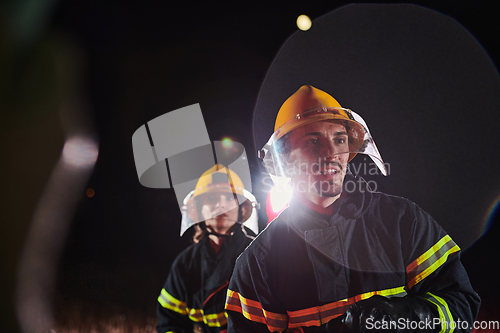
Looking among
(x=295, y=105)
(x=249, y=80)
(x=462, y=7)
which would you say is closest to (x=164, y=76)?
Result: (x=249, y=80)

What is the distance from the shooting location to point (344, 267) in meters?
1.43

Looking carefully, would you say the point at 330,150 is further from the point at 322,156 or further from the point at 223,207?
the point at 223,207

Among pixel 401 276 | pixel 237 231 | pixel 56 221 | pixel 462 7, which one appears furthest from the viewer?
pixel 56 221

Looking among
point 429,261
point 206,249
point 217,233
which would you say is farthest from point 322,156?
point 206,249

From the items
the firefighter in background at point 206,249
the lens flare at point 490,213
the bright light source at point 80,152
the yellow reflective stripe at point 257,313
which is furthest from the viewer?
the bright light source at point 80,152

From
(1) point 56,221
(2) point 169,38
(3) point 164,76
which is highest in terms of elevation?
(2) point 169,38

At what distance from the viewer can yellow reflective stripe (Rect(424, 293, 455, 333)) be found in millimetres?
1233

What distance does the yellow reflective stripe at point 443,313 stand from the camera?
48.6 inches

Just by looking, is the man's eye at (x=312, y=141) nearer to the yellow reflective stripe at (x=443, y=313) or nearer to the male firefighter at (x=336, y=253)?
the male firefighter at (x=336, y=253)

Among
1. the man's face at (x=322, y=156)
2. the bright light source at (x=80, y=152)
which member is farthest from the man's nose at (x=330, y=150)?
the bright light source at (x=80, y=152)

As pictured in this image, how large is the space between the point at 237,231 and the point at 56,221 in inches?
76.8

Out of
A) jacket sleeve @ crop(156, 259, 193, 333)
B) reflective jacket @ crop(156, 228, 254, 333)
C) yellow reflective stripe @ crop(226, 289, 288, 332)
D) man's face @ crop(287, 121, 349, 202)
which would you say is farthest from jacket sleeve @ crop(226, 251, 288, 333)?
jacket sleeve @ crop(156, 259, 193, 333)

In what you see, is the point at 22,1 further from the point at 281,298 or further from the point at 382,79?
the point at 281,298

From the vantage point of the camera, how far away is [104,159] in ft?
10.1
